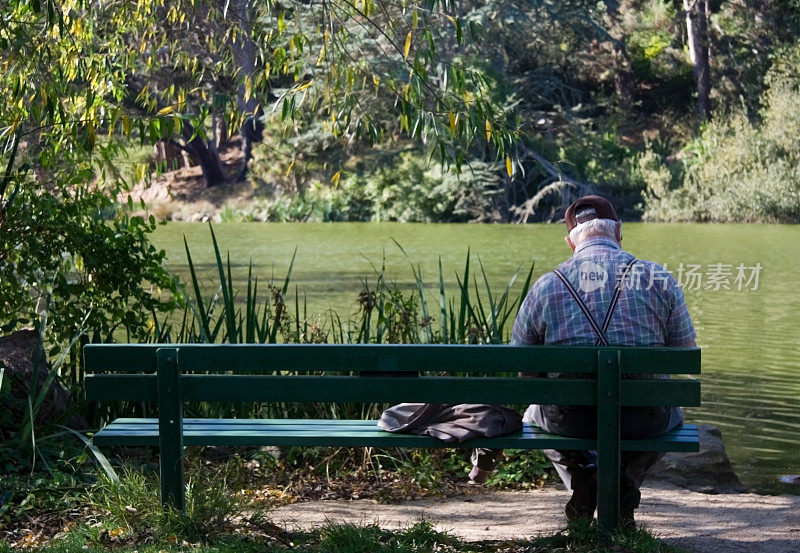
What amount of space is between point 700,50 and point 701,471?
111ft

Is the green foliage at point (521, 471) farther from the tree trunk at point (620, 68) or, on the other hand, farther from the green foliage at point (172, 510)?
the tree trunk at point (620, 68)

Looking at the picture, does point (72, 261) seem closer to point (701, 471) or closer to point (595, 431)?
point (595, 431)

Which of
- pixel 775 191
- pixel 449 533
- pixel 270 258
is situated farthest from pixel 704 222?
pixel 449 533

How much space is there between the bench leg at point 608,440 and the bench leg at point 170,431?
1286 mm

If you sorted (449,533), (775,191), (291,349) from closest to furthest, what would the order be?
(291,349), (449,533), (775,191)

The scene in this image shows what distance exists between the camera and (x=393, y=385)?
11.1ft

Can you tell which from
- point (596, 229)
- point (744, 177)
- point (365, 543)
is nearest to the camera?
point (365, 543)

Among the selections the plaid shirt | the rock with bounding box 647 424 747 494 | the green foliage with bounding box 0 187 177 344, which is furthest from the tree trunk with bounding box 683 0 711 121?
the plaid shirt

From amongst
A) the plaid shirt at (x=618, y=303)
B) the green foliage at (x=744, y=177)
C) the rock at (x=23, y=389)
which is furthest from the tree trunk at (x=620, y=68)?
the plaid shirt at (x=618, y=303)

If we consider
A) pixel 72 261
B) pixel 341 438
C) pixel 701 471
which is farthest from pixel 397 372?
pixel 72 261

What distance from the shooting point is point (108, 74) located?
19.8 ft

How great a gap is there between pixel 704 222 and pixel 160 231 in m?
14.0

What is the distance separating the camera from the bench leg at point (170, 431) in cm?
342

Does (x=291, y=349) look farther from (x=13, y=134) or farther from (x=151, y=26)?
(x=151, y=26)
